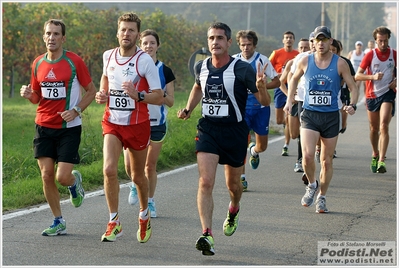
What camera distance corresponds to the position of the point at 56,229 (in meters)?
8.85

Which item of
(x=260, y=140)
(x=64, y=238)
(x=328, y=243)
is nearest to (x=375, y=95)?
(x=260, y=140)

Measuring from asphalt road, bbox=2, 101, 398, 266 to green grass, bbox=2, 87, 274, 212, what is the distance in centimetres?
51

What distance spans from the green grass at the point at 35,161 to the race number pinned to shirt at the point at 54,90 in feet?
6.51

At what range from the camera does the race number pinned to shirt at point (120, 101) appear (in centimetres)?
841

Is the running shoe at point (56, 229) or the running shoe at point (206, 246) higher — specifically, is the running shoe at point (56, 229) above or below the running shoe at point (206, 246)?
below

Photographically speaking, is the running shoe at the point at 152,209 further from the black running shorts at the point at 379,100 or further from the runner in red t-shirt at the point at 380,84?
the black running shorts at the point at 379,100

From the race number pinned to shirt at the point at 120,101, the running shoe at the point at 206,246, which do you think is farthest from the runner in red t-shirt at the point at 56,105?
the running shoe at the point at 206,246

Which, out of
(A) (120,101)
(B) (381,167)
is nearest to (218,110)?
(A) (120,101)

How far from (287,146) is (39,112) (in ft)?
24.0

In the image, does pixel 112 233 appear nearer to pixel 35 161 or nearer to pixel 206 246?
pixel 206 246

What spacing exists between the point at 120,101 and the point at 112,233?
1150 mm

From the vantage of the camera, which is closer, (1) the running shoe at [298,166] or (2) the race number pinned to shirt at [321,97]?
(2) the race number pinned to shirt at [321,97]

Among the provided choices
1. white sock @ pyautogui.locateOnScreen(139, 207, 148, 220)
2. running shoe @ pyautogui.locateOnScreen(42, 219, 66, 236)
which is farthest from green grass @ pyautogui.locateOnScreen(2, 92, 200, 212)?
white sock @ pyautogui.locateOnScreen(139, 207, 148, 220)

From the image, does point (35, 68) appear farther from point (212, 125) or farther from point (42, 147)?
point (212, 125)
